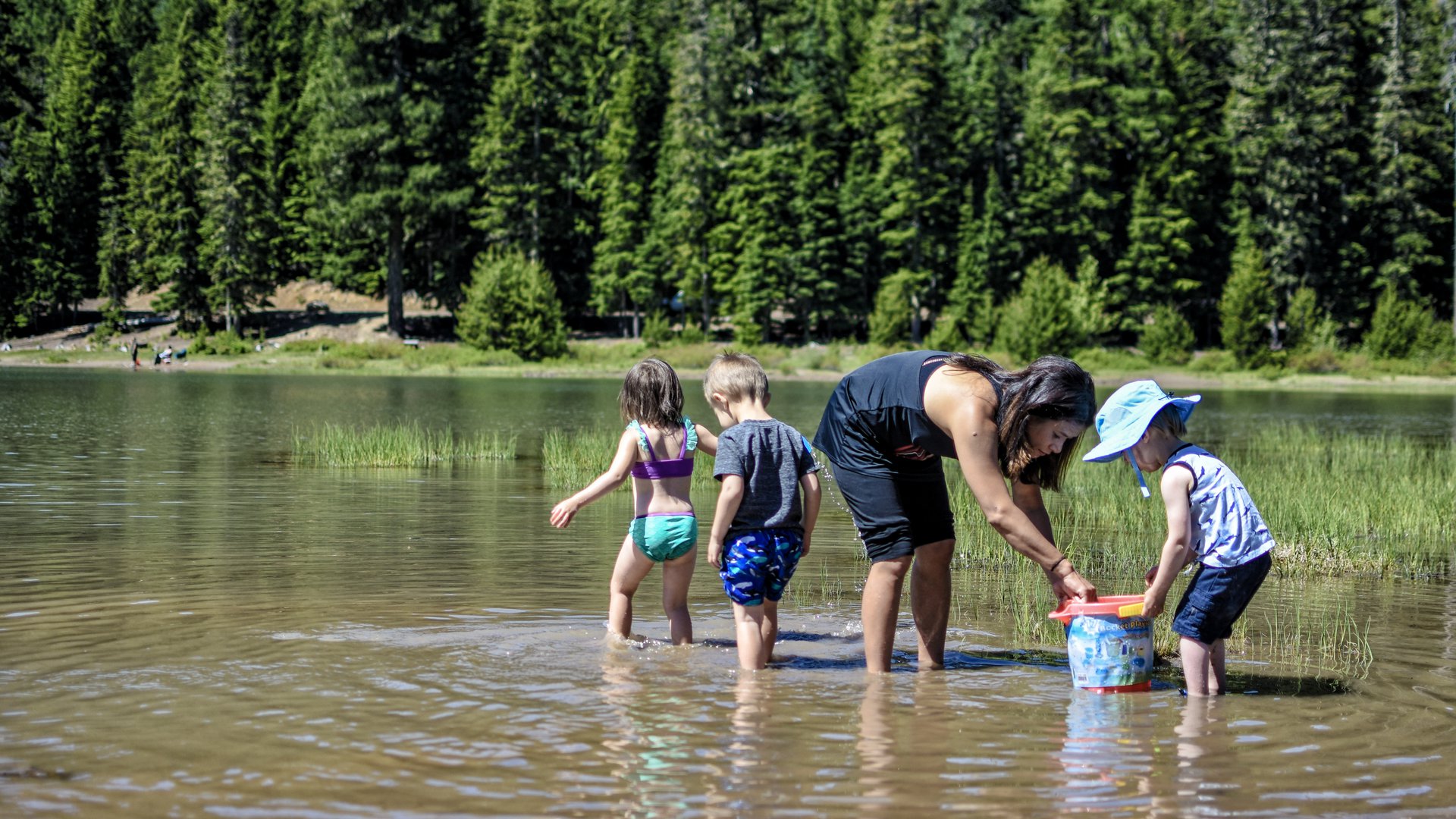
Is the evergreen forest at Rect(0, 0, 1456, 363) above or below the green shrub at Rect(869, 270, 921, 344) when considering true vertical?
above

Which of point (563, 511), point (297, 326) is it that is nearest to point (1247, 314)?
point (297, 326)

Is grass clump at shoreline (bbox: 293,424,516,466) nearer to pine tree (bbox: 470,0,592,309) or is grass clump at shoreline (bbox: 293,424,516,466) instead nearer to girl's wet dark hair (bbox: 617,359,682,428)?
girl's wet dark hair (bbox: 617,359,682,428)

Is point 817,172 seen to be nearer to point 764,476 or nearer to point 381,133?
point 381,133

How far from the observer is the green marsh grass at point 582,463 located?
15.1 meters

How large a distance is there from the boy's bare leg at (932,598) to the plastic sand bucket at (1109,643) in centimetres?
58

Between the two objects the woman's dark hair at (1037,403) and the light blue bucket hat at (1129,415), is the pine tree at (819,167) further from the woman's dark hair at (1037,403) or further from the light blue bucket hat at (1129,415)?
the woman's dark hair at (1037,403)

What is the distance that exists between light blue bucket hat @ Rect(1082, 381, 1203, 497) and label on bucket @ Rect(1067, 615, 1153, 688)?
0.58 m

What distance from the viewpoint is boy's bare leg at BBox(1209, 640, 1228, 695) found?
609cm

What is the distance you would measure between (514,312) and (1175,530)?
4772cm

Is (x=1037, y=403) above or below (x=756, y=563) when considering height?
above

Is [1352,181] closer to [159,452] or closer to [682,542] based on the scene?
→ [159,452]

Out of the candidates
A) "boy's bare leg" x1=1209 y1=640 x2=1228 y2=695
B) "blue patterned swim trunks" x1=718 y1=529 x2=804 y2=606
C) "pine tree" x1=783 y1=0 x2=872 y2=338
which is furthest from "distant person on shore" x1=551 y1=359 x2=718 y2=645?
"pine tree" x1=783 y1=0 x2=872 y2=338

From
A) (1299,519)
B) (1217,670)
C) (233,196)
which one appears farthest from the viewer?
(233,196)

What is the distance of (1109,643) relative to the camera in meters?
5.96
